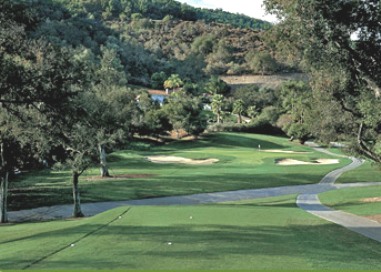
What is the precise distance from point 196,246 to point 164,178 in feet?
99.2

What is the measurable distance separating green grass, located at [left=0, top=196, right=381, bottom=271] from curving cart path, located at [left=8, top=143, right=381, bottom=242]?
5.76ft

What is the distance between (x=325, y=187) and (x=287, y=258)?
31.7 m

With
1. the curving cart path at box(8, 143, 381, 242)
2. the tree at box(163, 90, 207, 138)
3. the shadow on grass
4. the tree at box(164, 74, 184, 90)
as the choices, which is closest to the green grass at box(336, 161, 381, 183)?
the curving cart path at box(8, 143, 381, 242)

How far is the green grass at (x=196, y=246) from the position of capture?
11.2 meters

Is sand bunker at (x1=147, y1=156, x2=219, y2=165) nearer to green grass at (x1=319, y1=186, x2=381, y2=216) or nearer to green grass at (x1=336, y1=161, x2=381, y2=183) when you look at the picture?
green grass at (x1=336, y1=161, x2=381, y2=183)

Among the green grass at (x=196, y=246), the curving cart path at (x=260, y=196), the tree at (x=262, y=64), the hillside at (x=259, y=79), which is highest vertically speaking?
the tree at (x=262, y=64)

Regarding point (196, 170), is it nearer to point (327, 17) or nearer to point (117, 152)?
point (117, 152)

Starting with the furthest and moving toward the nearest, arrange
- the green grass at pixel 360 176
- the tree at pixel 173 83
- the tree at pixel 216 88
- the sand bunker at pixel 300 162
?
1. the tree at pixel 173 83
2. the tree at pixel 216 88
3. the sand bunker at pixel 300 162
4. the green grass at pixel 360 176

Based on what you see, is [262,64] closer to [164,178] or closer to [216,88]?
[216,88]

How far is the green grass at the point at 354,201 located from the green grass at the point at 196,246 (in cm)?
660

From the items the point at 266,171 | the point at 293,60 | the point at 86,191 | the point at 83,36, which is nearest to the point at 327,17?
the point at 293,60

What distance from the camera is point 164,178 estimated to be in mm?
43406

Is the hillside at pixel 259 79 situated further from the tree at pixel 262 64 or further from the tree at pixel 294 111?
the tree at pixel 294 111

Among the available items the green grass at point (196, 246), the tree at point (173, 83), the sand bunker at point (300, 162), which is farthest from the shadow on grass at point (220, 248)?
the tree at point (173, 83)
